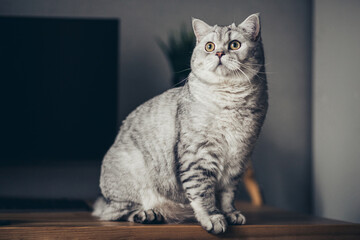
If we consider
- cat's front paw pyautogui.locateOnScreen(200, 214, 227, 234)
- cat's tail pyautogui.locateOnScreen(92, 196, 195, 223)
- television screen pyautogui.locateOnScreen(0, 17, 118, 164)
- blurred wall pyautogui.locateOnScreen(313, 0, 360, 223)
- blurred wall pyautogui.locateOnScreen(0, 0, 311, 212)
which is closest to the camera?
cat's front paw pyautogui.locateOnScreen(200, 214, 227, 234)

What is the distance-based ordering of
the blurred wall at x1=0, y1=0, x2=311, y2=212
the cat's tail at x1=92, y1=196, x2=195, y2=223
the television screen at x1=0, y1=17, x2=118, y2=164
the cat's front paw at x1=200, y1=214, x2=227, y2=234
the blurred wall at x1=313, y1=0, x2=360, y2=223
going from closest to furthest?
the cat's front paw at x1=200, y1=214, x2=227, y2=234 < the cat's tail at x1=92, y1=196, x2=195, y2=223 < the blurred wall at x1=313, y1=0, x2=360, y2=223 < the television screen at x1=0, y1=17, x2=118, y2=164 < the blurred wall at x1=0, y1=0, x2=311, y2=212

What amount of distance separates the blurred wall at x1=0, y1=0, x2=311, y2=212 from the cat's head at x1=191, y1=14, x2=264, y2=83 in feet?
3.63

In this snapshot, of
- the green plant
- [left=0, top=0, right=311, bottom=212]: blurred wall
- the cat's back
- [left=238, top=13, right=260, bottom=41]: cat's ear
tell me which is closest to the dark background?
[left=0, top=0, right=311, bottom=212]: blurred wall

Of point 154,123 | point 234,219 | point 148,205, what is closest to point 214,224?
point 234,219

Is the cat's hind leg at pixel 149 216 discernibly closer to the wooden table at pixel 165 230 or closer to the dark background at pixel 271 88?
the wooden table at pixel 165 230

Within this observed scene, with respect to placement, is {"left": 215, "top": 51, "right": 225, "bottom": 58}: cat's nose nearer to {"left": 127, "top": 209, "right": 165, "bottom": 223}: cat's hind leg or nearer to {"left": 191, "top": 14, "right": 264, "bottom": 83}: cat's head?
{"left": 191, "top": 14, "right": 264, "bottom": 83}: cat's head

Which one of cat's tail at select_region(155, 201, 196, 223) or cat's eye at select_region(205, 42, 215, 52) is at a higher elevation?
cat's eye at select_region(205, 42, 215, 52)

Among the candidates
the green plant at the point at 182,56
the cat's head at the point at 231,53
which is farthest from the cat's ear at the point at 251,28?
the green plant at the point at 182,56

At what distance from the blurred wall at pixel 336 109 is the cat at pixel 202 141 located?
2.57 ft

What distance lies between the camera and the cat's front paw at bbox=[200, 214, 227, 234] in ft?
2.99

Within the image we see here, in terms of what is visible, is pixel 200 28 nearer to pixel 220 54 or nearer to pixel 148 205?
pixel 220 54

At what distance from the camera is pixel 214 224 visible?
913mm

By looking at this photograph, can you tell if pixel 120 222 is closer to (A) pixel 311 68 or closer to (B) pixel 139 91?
(B) pixel 139 91

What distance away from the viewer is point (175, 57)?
171cm
